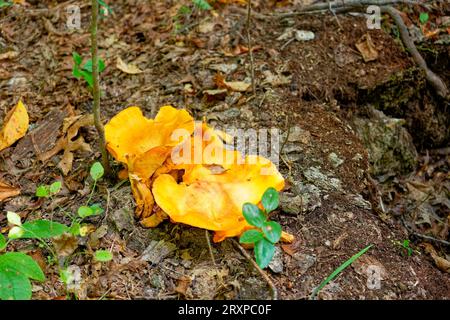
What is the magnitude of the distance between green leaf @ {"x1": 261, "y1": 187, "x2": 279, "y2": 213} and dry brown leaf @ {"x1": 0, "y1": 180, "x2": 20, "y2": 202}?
1787 millimetres

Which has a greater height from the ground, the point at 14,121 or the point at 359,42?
the point at 359,42

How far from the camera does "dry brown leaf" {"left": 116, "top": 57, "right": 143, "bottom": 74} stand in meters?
4.44

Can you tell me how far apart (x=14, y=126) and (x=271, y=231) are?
2303 millimetres

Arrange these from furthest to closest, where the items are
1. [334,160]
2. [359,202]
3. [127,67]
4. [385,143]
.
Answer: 1. [385,143]
2. [127,67]
3. [334,160]
4. [359,202]

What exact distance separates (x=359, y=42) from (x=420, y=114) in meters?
0.94

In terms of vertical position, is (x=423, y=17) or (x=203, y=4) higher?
(x=203, y=4)

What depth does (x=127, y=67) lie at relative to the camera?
4.49 meters

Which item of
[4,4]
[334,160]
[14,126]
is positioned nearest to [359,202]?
[334,160]

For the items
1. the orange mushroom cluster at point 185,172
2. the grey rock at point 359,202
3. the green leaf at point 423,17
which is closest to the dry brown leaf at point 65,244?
the orange mushroom cluster at point 185,172

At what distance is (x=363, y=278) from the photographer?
9.34 feet

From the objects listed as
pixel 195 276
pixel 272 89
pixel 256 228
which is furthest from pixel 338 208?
pixel 272 89

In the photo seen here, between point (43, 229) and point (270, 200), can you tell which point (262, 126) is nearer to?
point (270, 200)

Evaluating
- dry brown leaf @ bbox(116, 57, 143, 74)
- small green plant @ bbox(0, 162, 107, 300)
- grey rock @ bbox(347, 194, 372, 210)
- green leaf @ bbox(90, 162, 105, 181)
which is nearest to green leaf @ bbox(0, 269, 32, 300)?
small green plant @ bbox(0, 162, 107, 300)

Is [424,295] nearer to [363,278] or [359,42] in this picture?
[363,278]
